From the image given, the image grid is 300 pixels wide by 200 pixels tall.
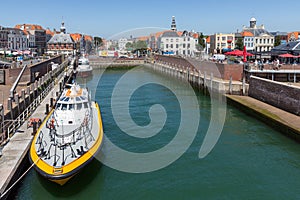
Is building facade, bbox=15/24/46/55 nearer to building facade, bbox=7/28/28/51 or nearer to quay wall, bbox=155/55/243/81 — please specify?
building facade, bbox=7/28/28/51

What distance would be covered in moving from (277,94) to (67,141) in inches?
869

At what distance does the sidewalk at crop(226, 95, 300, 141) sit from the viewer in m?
24.8

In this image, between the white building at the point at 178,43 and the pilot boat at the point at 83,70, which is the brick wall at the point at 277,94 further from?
the white building at the point at 178,43

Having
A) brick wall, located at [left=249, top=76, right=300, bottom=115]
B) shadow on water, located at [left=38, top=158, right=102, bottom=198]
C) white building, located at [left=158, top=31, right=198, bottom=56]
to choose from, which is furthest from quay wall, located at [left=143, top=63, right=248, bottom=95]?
white building, located at [left=158, top=31, right=198, bottom=56]

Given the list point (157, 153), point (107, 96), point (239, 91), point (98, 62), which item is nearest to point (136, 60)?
point (98, 62)

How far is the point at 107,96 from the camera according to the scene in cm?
4684

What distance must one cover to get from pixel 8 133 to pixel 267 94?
2553 centimetres

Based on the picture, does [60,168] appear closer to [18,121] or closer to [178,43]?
[18,121]

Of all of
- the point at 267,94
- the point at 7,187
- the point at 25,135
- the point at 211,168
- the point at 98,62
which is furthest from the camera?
the point at 98,62

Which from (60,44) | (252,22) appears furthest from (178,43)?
(60,44)

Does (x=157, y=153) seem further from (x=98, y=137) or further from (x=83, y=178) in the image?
(x=83, y=178)

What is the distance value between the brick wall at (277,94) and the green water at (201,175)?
3482 millimetres

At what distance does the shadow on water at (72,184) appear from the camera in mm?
15891

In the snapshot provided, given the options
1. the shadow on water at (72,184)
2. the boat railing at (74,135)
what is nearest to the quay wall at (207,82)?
the boat railing at (74,135)
